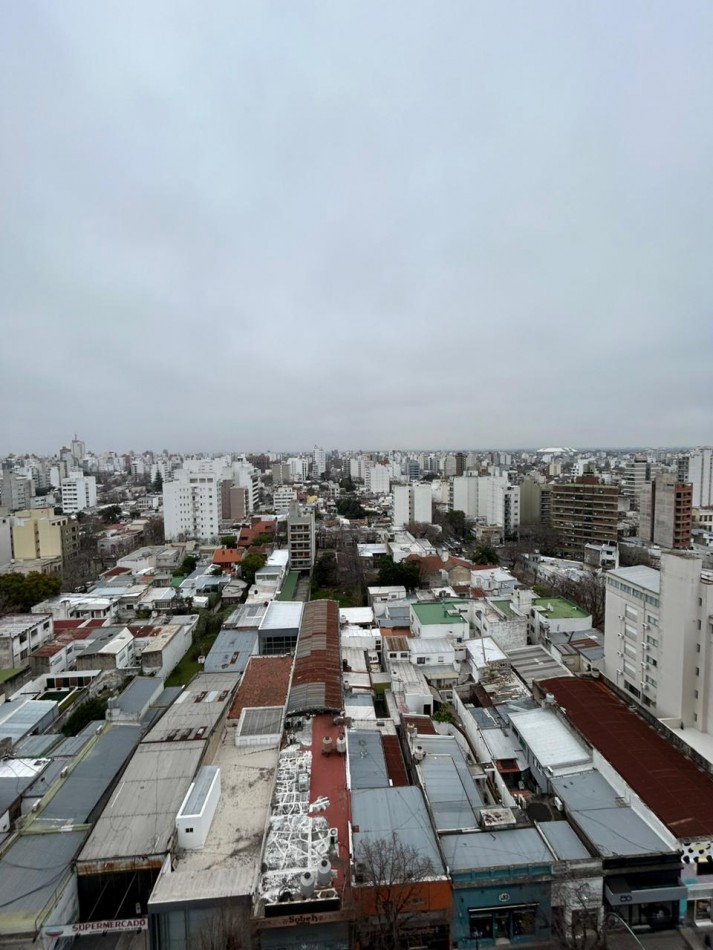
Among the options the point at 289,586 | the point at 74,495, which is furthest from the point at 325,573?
the point at 74,495

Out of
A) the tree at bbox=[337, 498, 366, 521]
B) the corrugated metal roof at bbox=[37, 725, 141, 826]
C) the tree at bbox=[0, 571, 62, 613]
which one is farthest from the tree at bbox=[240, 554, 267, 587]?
the tree at bbox=[337, 498, 366, 521]

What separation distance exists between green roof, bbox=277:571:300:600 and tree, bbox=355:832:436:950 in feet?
39.9

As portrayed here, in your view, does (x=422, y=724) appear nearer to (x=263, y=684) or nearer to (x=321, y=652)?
(x=321, y=652)

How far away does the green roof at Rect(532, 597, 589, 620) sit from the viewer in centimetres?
1342

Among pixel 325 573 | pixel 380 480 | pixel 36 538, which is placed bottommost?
pixel 325 573

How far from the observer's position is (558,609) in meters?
13.9

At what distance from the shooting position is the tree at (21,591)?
631 inches

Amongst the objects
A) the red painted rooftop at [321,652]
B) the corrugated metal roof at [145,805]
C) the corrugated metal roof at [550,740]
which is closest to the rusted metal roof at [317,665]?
the red painted rooftop at [321,652]

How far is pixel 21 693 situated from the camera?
36.3 ft

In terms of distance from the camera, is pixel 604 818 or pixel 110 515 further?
pixel 110 515

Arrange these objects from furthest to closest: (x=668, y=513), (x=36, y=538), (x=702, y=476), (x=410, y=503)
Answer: (x=702, y=476) < (x=410, y=503) < (x=668, y=513) < (x=36, y=538)

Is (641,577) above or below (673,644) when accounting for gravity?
above

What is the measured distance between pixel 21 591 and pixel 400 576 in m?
12.7

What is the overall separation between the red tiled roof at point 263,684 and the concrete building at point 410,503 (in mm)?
20523
